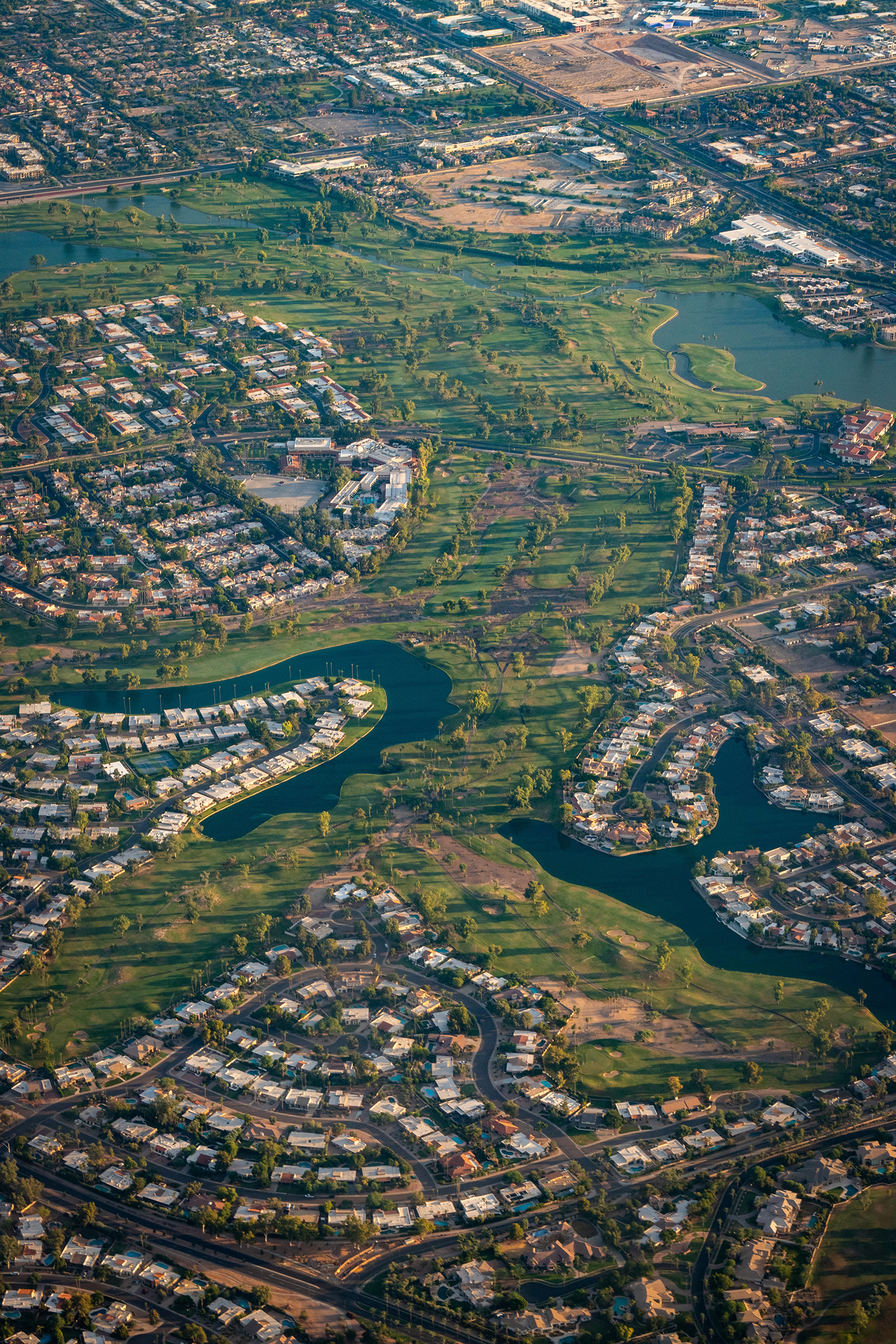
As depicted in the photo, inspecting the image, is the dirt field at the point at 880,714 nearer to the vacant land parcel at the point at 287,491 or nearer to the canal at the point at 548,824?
the canal at the point at 548,824

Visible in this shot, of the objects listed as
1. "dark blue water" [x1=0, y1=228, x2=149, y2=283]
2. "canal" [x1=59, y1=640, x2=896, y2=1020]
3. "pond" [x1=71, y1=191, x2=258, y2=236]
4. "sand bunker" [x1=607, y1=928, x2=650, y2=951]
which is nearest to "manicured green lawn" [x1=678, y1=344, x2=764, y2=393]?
"canal" [x1=59, y1=640, x2=896, y2=1020]

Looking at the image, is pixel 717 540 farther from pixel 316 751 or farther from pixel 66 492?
pixel 66 492

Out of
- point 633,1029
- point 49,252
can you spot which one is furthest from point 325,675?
point 49,252

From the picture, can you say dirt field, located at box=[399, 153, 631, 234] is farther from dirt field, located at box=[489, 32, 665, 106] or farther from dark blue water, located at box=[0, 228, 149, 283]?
dark blue water, located at box=[0, 228, 149, 283]

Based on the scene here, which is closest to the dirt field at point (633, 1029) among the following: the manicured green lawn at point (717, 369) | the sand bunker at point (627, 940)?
the sand bunker at point (627, 940)

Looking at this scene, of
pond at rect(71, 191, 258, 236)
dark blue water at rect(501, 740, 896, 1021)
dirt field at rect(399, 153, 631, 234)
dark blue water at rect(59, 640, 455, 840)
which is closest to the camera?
dark blue water at rect(501, 740, 896, 1021)
